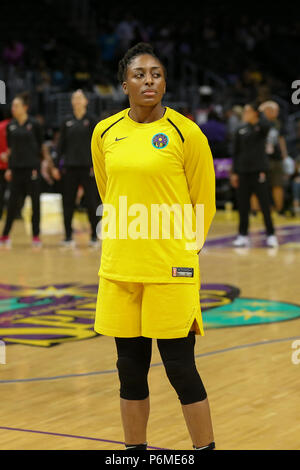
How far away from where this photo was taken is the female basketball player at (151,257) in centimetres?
364

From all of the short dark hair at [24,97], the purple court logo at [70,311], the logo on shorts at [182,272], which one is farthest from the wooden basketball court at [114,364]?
the short dark hair at [24,97]

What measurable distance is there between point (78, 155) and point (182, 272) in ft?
25.7

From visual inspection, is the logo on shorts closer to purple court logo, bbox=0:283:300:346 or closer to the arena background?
the arena background

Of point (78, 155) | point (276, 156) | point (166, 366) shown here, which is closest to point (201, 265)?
point (78, 155)

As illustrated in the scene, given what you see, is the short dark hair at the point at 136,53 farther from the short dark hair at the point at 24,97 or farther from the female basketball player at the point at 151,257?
the short dark hair at the point at 24,97

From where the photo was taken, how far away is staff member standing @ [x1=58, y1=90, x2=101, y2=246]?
11.3 meters

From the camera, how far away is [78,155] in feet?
37.2

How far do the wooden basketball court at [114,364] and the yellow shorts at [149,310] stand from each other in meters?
0.78

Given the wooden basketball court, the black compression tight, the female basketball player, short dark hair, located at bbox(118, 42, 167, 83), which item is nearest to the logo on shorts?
the female basketball player

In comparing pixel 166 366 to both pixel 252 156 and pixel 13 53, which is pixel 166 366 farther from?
pixel 13 53

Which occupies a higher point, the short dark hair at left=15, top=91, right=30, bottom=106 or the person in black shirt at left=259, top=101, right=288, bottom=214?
the short dark hair at left=15, top=91, right=30, bottom=106

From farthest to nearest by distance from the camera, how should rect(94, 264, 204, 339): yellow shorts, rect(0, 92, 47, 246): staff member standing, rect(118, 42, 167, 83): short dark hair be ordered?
rect(0, 92, 47, 246): staff member standing → rect(118, 42, 167, 83): short dark hair → rect(94, 264, 204, 339): yellow shorts
